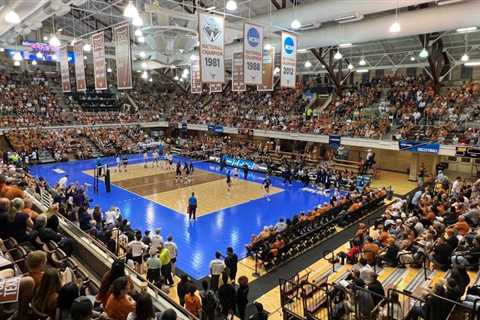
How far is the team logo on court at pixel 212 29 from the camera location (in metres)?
10.7

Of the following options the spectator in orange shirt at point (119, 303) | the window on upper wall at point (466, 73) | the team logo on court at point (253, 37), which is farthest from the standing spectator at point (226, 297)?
the window on upper wall at point (466, 73)

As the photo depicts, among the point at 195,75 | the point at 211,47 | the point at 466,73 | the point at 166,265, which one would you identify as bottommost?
the point at 166,265

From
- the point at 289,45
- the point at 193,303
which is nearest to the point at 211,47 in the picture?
the point at 289,45

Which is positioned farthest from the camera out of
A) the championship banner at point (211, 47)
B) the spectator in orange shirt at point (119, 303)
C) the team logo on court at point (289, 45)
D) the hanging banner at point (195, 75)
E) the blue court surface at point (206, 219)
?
the hanging banner at point (195, 75)

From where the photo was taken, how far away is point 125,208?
1598 cm

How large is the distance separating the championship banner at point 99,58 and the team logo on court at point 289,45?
7202 mm

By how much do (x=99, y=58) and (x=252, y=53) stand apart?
20.7ft

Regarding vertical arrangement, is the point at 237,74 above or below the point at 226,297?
above

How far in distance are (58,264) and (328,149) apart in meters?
25.8

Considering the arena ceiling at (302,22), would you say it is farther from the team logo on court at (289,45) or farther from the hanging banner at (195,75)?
the team logo on court at (289,45)

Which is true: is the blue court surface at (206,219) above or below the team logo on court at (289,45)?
below

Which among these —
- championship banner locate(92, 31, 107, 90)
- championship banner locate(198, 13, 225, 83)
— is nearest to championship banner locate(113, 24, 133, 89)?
championship banner locate(92, 31, 107, 90)

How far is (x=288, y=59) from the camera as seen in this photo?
13773 millimetres

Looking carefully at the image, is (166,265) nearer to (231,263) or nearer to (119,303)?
(231,263)
